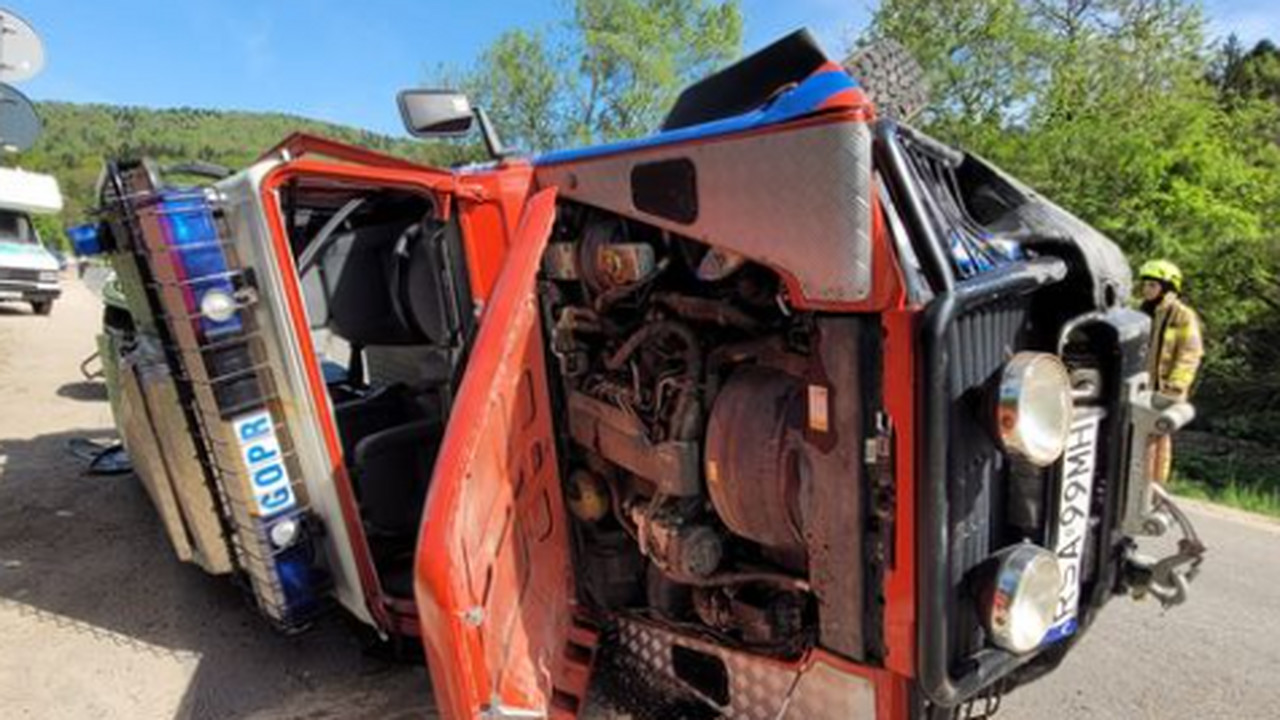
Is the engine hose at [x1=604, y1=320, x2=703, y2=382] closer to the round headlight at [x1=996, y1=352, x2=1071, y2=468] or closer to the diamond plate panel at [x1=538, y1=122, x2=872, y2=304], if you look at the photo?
the diamond plate panel at [x1=538, y1=122, x2=872, y2=304]

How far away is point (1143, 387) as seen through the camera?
212 centimetres

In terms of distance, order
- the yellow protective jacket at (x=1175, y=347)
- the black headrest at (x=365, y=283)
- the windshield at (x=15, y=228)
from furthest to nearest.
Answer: the windshield at (x=15, y=228), the yellow protective jacket at (x=1175, y=347), the black headrest at (x=365, y=283)

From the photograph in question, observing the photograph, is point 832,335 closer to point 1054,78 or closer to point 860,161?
point 860,161

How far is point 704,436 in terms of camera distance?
227cm

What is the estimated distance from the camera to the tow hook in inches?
85.2

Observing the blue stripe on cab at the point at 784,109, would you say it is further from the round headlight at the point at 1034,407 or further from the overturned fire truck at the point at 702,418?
the round headlight at the point at 1034,407

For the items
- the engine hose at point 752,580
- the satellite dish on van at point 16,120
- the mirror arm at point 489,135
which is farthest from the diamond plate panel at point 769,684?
the satellite dish on van at point 16,120

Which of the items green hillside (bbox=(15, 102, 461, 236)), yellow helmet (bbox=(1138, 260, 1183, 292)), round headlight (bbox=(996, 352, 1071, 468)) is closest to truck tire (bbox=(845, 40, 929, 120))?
round headlight (bbox=(996, 352, 1071, 468))

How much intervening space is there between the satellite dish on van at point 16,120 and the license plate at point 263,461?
3570 mm

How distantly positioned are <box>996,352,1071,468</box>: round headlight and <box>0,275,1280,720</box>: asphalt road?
5.40 feet

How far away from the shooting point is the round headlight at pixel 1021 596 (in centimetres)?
179

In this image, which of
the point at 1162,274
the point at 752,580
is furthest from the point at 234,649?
the point at 1162,274

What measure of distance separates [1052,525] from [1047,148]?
1290cm

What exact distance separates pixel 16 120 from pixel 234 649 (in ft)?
12.0
